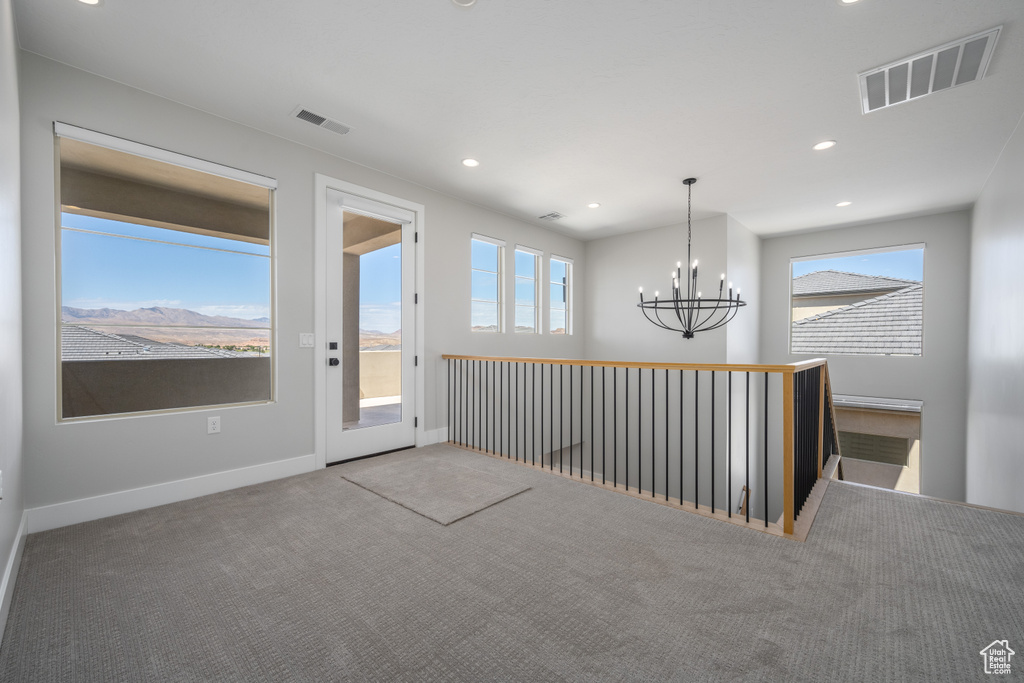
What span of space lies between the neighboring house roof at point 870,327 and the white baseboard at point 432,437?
5.11m

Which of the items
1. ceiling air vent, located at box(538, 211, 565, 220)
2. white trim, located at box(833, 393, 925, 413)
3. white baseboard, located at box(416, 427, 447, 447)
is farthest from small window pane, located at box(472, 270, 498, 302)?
white trim, located at box(833, 393, 925, 413)

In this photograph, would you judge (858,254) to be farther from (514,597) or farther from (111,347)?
(111,347)

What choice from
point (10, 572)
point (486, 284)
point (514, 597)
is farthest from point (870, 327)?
point (10, 572)

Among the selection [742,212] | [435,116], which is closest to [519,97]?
[435,116]

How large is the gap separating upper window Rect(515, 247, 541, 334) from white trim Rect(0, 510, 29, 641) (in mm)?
4353

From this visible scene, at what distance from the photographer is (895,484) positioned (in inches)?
222

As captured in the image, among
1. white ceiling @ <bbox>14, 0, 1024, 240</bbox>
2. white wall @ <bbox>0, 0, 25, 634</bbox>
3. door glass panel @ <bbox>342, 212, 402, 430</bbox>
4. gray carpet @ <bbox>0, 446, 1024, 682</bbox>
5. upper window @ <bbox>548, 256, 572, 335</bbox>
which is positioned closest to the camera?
gray carpet @ <bbox>0, 446, 1024, 682</bbox>

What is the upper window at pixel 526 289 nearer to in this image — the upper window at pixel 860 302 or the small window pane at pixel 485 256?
the small window pane at pixel 485 256

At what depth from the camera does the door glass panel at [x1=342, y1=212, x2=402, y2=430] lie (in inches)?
147

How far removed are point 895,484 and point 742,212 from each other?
4.14 meters

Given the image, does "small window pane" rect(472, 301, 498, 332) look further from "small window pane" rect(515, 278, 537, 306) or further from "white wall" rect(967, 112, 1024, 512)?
"white wall" rect(967, 112, 1024, 512)

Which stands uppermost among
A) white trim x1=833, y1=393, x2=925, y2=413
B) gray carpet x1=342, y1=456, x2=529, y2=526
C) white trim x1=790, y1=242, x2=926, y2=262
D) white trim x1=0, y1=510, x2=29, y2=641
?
white trim x1=790, y1=242, x2=926, y2=262

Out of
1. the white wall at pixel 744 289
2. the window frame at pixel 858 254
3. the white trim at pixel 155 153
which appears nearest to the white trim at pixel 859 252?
the window frame at pixel 858 254

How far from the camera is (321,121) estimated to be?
3078 millimetres
